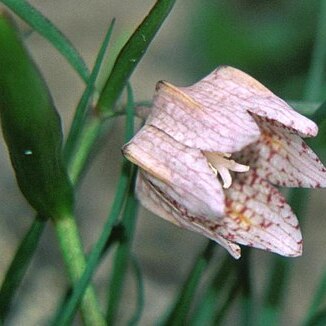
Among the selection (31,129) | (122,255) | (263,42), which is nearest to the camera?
(31,129)

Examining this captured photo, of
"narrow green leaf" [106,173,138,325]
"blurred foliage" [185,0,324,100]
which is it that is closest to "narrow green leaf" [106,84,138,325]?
"narrow green leaf" [106,173,138,325]

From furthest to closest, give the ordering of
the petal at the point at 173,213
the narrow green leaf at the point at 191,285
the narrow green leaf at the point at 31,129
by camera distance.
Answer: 1. the narrow green leaf at the point at 191,285
2. the petal at the point at 173,213
3. the narrow green leaf at the point at 31,129

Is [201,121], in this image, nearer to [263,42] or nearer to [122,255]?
[122,255]

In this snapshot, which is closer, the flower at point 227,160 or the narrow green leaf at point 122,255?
the flower at point 227,160

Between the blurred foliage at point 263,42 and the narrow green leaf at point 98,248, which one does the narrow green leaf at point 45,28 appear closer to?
the narrow green leaf at point 98,248

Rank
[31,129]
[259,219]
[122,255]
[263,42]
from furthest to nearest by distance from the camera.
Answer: [263,42] → [122,255] → [259,219] → [31,129]

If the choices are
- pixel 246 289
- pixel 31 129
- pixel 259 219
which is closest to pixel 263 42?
pixel 246 289

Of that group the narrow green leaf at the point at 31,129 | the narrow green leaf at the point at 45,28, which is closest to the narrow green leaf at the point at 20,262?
the narrow green leaf at the point at 31,129

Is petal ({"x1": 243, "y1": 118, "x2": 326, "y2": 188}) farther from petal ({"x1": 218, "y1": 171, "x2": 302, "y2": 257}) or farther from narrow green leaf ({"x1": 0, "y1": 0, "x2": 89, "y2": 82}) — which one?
narrow green leaf ({"x1": 0, "y1": 0, "x2": 89, "y2": 82})
